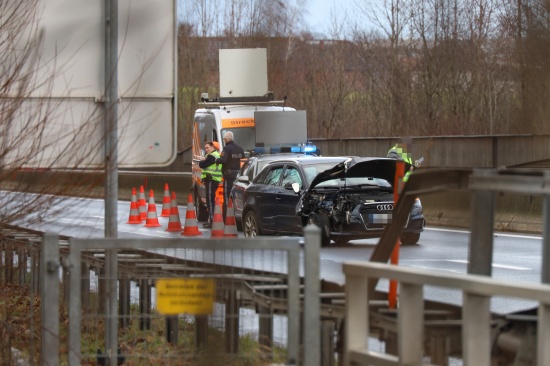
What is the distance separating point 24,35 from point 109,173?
1.34 metres

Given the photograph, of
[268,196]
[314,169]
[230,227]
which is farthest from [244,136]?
[314,169]

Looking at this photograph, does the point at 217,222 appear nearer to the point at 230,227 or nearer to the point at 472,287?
the point at 230,227

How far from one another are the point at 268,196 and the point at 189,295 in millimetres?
17500

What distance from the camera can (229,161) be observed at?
1094 inches

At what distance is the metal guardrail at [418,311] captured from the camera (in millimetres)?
4895

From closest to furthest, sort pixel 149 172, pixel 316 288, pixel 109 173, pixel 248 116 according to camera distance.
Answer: pixel 316 288
pixel 109 173
pixel 248 116
pixel 149 172

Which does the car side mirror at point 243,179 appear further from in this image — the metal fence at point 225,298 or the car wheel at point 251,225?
the metal fence at point 225,298

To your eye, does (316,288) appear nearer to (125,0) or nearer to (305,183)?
(125,0)

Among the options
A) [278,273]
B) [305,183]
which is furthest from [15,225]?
[305,183]

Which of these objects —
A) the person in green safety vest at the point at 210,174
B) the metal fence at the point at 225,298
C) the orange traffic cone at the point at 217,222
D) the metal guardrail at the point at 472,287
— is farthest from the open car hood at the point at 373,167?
the person in green safety vest at the point at 210,174

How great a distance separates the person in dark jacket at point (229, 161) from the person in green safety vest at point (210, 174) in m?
0.17

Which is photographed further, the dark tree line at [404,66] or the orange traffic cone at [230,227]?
the dark tree line at [404,66]

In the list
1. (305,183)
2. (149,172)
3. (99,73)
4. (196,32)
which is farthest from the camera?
(196,32)

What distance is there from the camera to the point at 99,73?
353 inches
